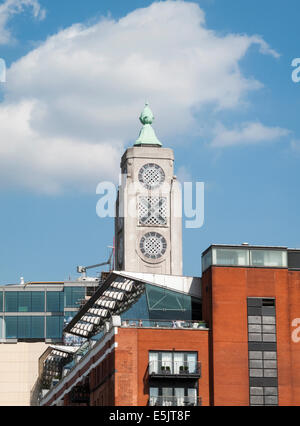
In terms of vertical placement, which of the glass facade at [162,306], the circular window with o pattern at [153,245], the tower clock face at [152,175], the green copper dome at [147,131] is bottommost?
the glass facade at [162,306]

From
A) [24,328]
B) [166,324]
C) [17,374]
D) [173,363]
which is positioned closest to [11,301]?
[24,328]

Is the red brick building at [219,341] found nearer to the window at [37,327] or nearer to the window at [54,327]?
the window at [54,327]

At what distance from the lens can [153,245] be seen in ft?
452

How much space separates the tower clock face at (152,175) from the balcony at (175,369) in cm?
5426

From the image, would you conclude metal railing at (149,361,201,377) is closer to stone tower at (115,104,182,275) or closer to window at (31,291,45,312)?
stone tower at (115,104,182,275)

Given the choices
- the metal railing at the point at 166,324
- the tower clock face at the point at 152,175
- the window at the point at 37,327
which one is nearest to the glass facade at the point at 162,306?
the metal railing at the point at 166,324

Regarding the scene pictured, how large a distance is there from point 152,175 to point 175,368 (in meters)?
55.6

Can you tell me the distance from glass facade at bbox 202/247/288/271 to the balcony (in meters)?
8.05

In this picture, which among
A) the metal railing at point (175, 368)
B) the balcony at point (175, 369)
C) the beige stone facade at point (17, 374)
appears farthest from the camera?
the beige stone facade at point (17, 374)

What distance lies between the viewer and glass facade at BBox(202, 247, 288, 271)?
90250 millimetres

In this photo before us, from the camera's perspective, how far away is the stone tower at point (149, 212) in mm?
136875

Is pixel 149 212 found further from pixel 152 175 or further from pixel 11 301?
pixel 11 301

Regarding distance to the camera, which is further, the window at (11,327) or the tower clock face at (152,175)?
the window at (11,327)

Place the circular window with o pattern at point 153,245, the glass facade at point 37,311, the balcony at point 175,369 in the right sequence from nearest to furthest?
the balcony at point 175,369 < the circular window with o pattern at point 153,245 < the glass facade at point 37,311
